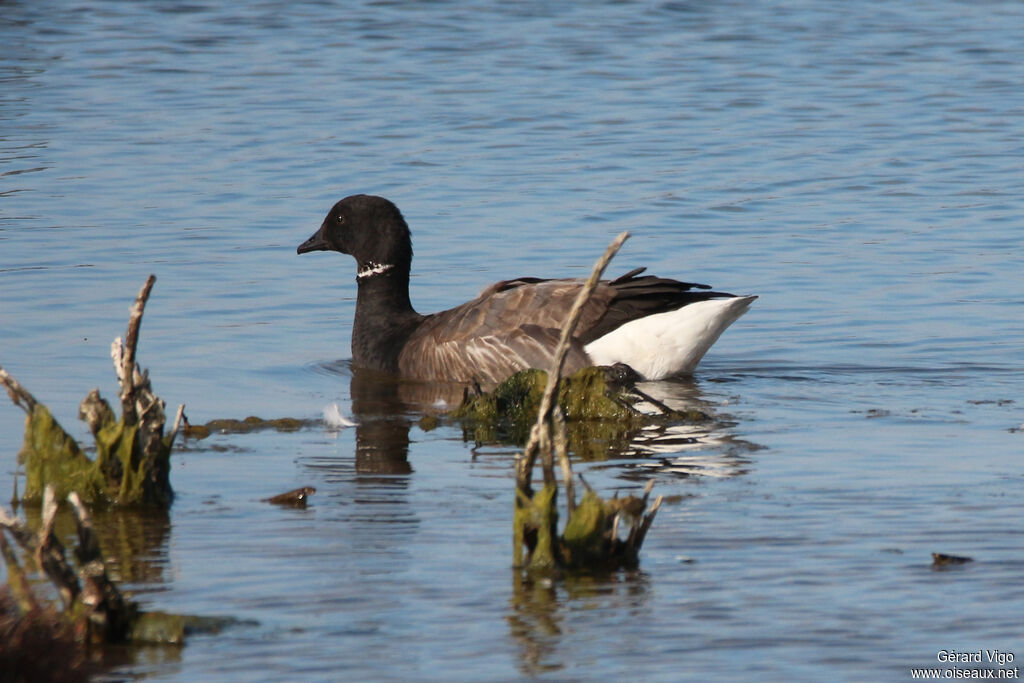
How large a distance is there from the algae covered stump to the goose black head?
633 centimetres

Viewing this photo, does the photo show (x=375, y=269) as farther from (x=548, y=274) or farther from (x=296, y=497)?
(x=296, y=497)

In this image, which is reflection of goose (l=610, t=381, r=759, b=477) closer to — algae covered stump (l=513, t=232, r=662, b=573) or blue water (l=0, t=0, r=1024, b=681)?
blue water (l=0, t=0, r=1024, b=681)

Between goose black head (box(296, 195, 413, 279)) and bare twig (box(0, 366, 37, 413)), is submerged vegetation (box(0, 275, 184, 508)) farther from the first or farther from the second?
goose black head (box(296, 195, 413, 279))

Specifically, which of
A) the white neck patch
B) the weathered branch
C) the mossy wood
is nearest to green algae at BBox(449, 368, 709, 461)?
the white neck patch

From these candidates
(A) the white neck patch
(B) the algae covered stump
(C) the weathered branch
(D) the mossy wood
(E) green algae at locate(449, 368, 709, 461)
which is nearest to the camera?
(D) the mossy wood

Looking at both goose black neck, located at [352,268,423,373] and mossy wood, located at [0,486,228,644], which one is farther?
goose black neck, located at [352,268,423,373]

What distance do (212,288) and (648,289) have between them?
13.9 feet

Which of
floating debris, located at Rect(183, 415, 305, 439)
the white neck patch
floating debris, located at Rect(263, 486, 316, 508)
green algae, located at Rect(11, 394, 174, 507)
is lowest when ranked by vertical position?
floating debris, located at Rect(183, 415, 305, 439)

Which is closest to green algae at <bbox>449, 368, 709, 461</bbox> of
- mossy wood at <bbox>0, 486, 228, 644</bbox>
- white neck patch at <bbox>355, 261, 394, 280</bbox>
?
white neck patch at <bbox>355, 261, 394, 280</bbox>

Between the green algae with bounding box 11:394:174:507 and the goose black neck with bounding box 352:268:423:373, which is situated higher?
the green algae with bounding box 11:394:174:507

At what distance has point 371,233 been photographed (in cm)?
1223

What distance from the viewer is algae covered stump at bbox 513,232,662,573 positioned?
18.7 ft

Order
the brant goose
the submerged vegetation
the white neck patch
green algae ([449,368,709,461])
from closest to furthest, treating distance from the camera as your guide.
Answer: the submerged vegetation
green algae ([449,368,709,461])
the brant goose
the white neck patch

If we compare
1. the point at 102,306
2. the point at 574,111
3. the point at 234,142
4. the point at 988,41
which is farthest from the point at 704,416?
the point at 988,41
